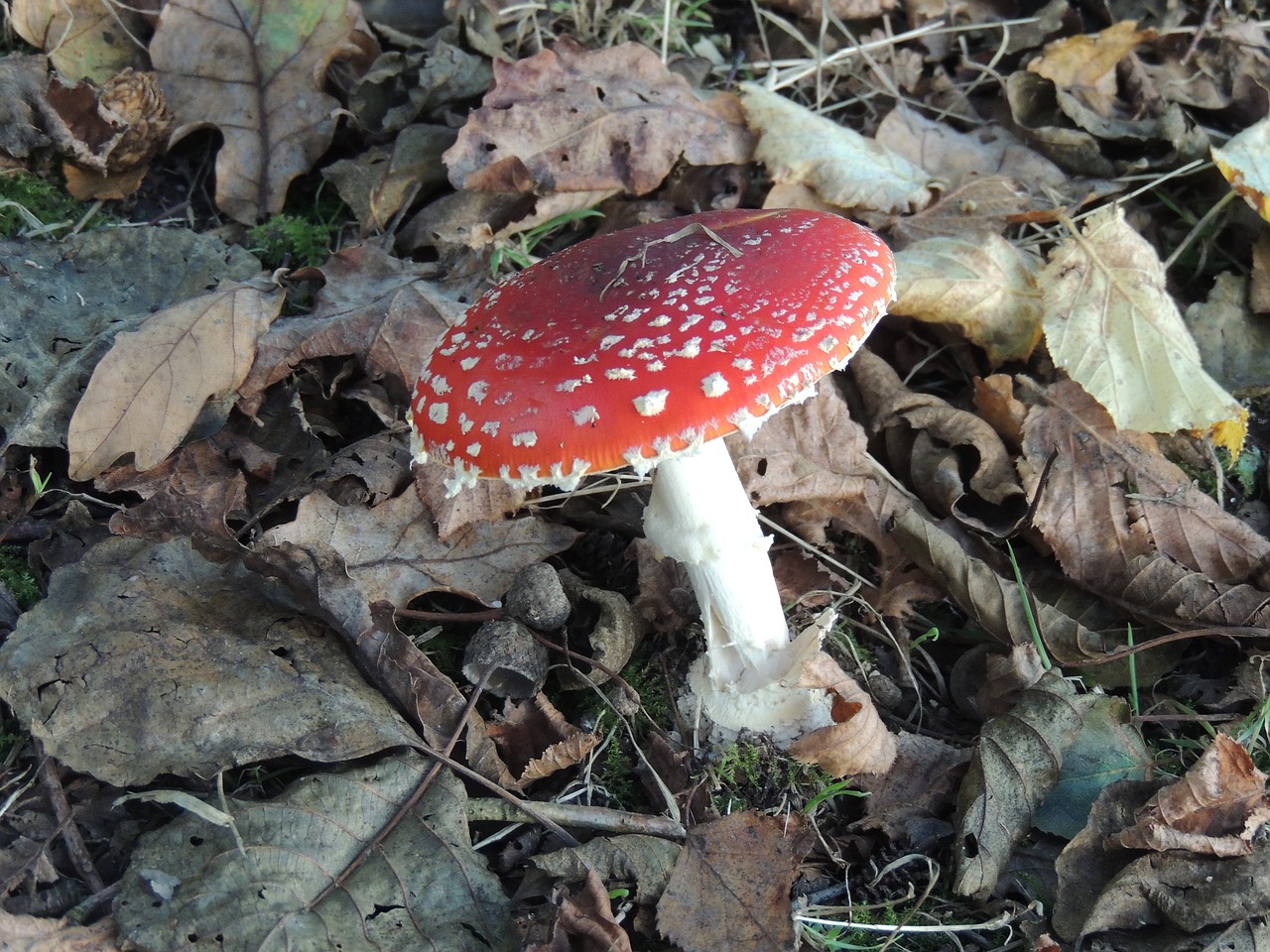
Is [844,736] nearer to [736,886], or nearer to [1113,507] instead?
[736,886]

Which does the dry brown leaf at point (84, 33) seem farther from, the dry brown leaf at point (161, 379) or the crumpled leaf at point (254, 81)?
the dry brown leaf at point (161, 379)

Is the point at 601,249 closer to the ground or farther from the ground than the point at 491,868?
farther from the ground

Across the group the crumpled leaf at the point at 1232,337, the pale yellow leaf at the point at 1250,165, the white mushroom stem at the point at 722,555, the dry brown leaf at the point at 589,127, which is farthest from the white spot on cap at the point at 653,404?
the pale yellow leaf at the point at 1250,165

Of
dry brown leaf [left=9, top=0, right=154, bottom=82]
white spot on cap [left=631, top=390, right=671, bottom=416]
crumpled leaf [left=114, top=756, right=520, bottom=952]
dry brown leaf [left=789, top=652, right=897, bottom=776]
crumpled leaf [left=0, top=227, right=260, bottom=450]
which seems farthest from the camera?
dry brown leaf [left=9, top=0, right=154, bottom=82]

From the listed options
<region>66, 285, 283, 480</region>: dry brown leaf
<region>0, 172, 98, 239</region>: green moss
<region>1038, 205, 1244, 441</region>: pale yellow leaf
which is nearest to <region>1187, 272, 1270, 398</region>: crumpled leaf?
<region>1038, 205, 1244, 441</region>: pale yellow leaf

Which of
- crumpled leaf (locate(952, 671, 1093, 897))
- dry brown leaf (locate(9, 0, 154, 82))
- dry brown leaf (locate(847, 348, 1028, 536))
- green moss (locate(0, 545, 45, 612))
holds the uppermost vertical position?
dry brown leaf (locate(9, 0, 154, 82))

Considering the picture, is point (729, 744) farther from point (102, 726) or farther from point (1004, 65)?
point (1004, 65)

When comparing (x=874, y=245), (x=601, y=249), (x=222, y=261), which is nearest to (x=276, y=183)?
(x=222, y=261)

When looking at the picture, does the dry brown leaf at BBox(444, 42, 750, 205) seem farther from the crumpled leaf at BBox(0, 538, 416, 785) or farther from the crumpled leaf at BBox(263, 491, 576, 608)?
the crumpled leaf at BBox(0, 538, 416, 785)
